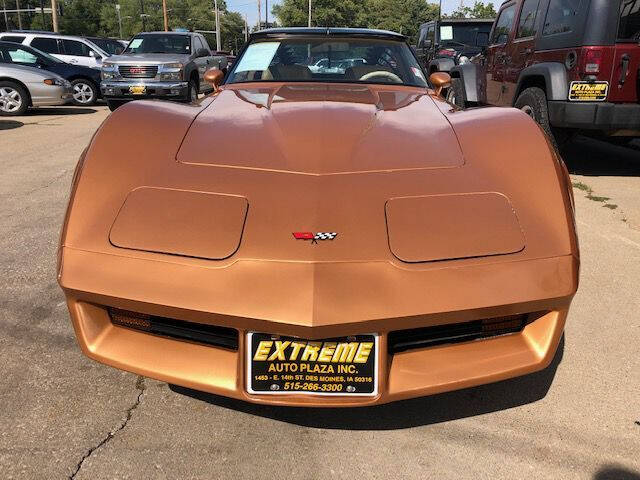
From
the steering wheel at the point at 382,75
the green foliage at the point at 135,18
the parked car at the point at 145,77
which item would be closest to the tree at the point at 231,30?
the green foliage at the point at 135,18

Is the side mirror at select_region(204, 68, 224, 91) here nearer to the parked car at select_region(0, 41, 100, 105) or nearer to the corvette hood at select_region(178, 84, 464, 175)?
the corvette hood at select_region(178, 84, 464, 175)

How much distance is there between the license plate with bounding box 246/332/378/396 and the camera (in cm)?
165

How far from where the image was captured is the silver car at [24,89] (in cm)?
1070

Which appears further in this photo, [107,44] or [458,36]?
[107,44]

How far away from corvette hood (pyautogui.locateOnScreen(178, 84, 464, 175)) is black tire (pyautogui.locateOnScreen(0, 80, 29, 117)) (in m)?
9.87

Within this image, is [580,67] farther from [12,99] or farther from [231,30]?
[231,30]

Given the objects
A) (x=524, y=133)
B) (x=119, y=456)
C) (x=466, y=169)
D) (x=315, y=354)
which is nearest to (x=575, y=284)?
(x=466, y=169)

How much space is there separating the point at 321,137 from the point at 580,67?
4.15 m

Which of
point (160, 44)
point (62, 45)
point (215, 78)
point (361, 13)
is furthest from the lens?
point (361, 13)

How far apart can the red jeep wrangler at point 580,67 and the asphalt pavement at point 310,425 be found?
3.12m

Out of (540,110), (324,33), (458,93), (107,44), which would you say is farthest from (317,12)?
(324,33)

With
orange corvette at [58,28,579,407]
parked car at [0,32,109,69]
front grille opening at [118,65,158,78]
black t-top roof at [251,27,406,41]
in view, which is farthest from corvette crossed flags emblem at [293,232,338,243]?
parked car at [0,32,109,69]

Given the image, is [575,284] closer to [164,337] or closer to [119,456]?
[164,337]

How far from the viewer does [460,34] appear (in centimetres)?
1260
